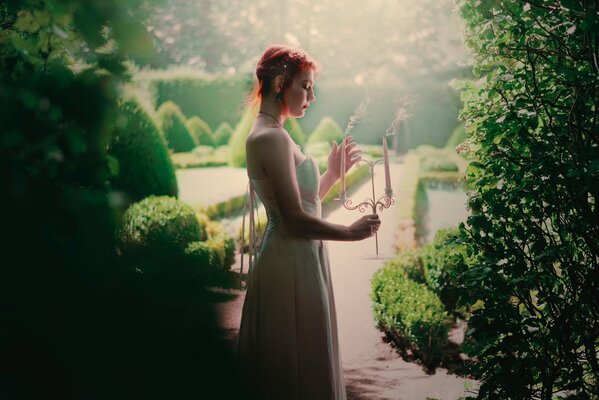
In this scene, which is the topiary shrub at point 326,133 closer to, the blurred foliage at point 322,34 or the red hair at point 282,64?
the blurred foliage at point 322,34

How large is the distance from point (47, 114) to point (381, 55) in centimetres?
1933

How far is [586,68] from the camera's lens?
2.21 meters

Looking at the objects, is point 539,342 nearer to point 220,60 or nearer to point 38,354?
point 38,354

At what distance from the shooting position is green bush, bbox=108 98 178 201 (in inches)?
245

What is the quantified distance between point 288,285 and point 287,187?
38 centimetres

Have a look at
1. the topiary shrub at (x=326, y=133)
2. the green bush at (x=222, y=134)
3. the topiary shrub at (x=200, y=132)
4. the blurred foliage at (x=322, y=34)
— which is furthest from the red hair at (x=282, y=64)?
the blurred foliage at (x=322, y=34)

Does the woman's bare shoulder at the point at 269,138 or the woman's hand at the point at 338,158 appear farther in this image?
the woman's hand at the point at 338,158

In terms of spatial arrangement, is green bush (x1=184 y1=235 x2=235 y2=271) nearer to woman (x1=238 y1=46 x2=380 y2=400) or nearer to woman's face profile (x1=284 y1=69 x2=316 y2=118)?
woman (x1=238 y1=46 x2=380 y2=400)

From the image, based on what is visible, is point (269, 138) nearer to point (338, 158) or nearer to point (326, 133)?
point (338, 158)

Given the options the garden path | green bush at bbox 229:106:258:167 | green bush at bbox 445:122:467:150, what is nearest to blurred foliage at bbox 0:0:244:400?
the garden path

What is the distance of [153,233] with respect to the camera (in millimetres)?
5883

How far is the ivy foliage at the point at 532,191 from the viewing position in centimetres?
212

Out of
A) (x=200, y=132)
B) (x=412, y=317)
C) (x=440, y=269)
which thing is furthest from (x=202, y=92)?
(x=412, y=317)

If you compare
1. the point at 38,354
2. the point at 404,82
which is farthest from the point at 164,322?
the point at 404,82
